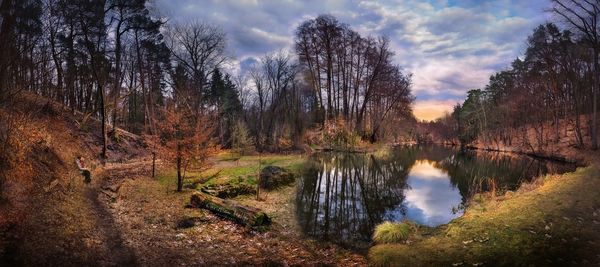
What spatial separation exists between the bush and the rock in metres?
8.68

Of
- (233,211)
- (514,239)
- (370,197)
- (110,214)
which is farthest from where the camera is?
(370,197)

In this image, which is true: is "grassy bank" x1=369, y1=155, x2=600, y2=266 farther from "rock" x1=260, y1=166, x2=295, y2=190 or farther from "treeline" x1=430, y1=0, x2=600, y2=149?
"treeline" x1=430, y1=0, x2=600, y2=149

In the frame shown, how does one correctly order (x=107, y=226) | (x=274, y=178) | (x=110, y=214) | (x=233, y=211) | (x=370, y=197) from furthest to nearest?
(x=274, y=178), (x=370, y=197), (x=233, y=211), (x=110, y=214), (x=107, y=226)

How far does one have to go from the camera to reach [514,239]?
936cm

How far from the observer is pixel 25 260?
689 cm

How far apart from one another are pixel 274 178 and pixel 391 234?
9558 millimetres

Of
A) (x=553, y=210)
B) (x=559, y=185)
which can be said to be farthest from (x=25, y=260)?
(x=559, y=185)

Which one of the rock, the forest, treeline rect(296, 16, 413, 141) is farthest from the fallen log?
treeline rect(296, 16, 413, 141)

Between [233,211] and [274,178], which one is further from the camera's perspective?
[274,178]

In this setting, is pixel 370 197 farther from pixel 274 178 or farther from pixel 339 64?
pixel 339 64

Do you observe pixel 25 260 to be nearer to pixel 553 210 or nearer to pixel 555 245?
pixel 555 245

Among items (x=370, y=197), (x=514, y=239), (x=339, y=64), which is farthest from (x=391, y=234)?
(x=339, y=64)

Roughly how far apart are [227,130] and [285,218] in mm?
42324

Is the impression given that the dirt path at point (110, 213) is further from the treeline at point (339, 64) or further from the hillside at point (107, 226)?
the treeline at point (339, 64)
